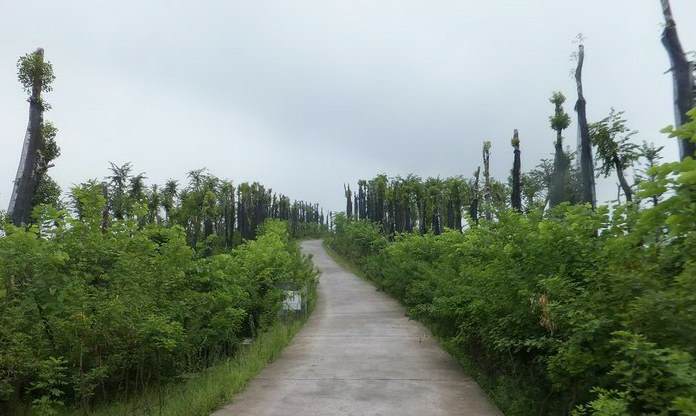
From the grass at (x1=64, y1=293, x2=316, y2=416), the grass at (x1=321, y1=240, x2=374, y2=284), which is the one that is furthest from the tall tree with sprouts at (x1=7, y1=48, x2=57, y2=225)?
the grass at (x1=321, y1=240, x2=374, y2=284)

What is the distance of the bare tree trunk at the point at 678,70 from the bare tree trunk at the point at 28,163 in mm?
16706

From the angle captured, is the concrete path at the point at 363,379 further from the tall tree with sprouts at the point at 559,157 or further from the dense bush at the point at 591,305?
the tall tree with sprouts at the point at 559,157

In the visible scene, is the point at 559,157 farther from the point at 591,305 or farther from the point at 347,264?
the point at 591,305

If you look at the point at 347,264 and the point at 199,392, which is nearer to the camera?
the point at 199,392

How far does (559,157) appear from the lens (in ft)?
101

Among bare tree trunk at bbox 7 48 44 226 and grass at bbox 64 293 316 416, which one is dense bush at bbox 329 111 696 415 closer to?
grass at bbox 64 293 316 416

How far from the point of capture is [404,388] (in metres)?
7.23

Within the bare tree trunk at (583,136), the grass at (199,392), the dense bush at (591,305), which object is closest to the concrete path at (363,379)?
the grass at (199,392)

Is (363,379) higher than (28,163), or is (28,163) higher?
(28,163)

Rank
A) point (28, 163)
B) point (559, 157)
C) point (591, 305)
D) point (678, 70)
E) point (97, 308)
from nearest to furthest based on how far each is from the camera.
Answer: point (591, 305)
point (97, 308)
point (678, 70)
point (28, 163)
point (559, 157)

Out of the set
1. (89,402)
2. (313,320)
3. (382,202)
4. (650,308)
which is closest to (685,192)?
(650,308)

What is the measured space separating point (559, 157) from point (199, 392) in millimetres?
28380

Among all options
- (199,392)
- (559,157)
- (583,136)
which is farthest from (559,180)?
(199,392)

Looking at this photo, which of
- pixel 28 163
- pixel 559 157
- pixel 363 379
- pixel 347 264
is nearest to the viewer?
pixel 363 379
